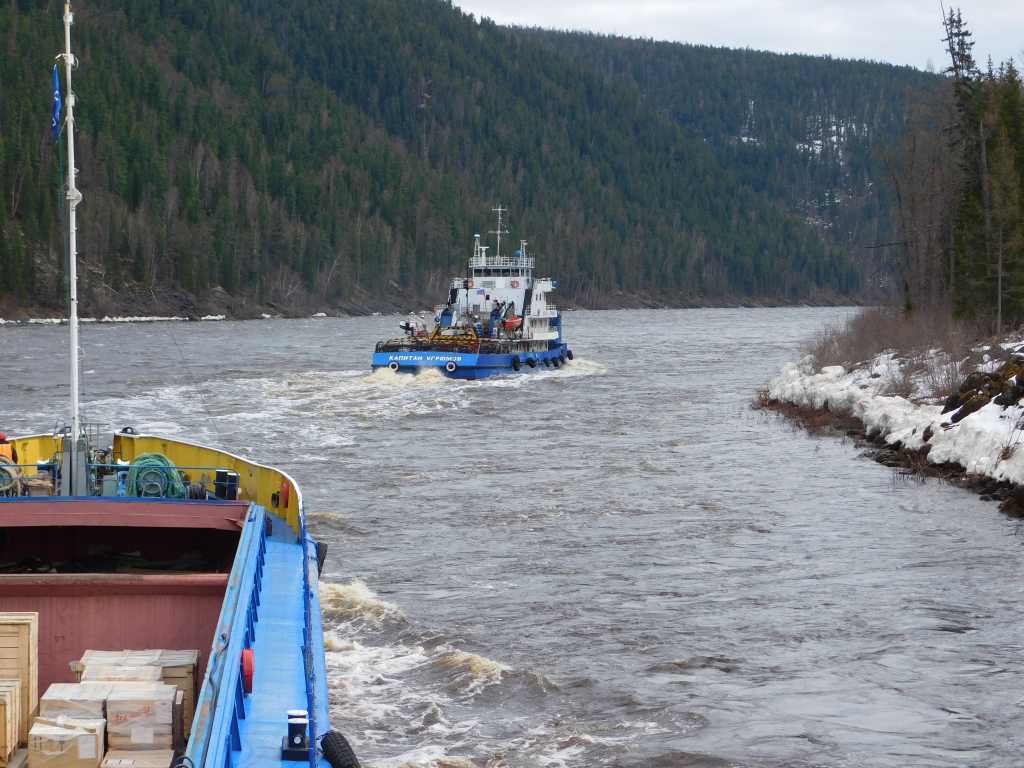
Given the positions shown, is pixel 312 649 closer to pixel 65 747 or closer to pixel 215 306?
pixel 65 747

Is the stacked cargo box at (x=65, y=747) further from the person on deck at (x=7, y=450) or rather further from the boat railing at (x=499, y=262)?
the boat railing at (x=499, y=262)

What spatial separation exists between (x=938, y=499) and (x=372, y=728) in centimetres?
1662

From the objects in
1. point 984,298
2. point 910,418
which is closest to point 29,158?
point 984,298

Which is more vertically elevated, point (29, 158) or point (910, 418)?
point (29, 158)

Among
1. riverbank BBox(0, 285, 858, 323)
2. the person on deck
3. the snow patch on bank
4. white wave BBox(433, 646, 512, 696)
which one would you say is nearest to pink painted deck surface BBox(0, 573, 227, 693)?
white wave BBox(433, 646, 512, 696)

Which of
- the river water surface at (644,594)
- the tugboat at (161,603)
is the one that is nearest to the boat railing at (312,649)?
the tugboat at (161,603)

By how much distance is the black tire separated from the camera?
8.91 m

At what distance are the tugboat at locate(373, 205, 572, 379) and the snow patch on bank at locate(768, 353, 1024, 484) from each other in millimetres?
14311

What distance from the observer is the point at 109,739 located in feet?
28.9

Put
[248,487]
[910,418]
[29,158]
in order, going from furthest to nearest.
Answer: [29,158]
[910,418]
[248,487]

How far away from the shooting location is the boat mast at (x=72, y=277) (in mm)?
13312

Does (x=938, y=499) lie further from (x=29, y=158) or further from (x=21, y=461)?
(x=29, y=158)

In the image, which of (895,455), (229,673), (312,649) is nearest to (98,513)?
(312,649)

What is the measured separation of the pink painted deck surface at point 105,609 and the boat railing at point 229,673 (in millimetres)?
507
